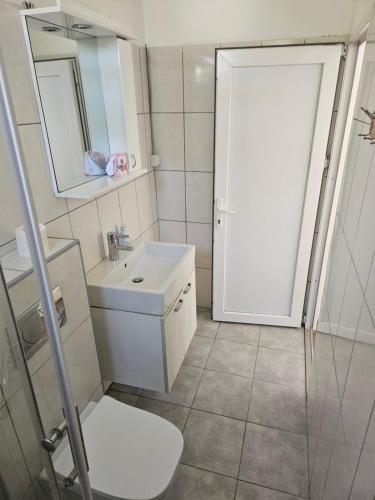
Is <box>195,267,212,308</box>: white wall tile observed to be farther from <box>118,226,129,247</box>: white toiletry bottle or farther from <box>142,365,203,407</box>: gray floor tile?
<box>118,226,129,247</box>: white toiletry bottle

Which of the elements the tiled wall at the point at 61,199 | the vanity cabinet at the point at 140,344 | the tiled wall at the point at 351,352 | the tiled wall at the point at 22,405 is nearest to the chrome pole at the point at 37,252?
the tiled wall at the point at 61,199

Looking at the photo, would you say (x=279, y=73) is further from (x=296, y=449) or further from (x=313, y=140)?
(x=296, y=449)

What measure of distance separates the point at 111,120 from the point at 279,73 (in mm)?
1036

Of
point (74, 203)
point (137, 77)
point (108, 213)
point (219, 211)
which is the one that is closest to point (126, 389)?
point (108, 213)

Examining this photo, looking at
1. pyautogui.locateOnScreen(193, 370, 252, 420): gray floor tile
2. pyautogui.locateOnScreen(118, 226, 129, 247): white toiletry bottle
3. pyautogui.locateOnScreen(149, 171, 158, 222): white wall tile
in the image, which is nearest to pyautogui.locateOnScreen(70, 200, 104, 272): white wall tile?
pyautogui.locateOnScreen(118, 226, 129, 247): white toiletry bottle

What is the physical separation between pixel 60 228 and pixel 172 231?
1.21 m

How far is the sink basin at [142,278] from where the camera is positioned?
1688mm

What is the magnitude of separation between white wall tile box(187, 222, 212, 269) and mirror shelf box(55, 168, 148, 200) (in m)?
0.83

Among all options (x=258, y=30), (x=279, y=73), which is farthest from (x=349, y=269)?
(x=258, y=30)

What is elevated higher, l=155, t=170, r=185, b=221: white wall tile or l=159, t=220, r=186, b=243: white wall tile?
l=155, t=170, r=185, b=221: white wall tile

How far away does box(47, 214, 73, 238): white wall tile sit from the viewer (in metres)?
1.51

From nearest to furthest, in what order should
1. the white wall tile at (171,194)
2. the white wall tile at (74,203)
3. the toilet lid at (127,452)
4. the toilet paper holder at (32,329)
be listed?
the toilet paper holder at (32,329)
the toilet lid at (127,452)
the white wall tile at (74,203)
the white wall tile at (171,194)

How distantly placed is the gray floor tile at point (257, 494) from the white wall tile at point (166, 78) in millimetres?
2203

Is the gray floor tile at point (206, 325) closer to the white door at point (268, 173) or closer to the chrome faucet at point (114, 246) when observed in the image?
the white door at point (268, 173)
